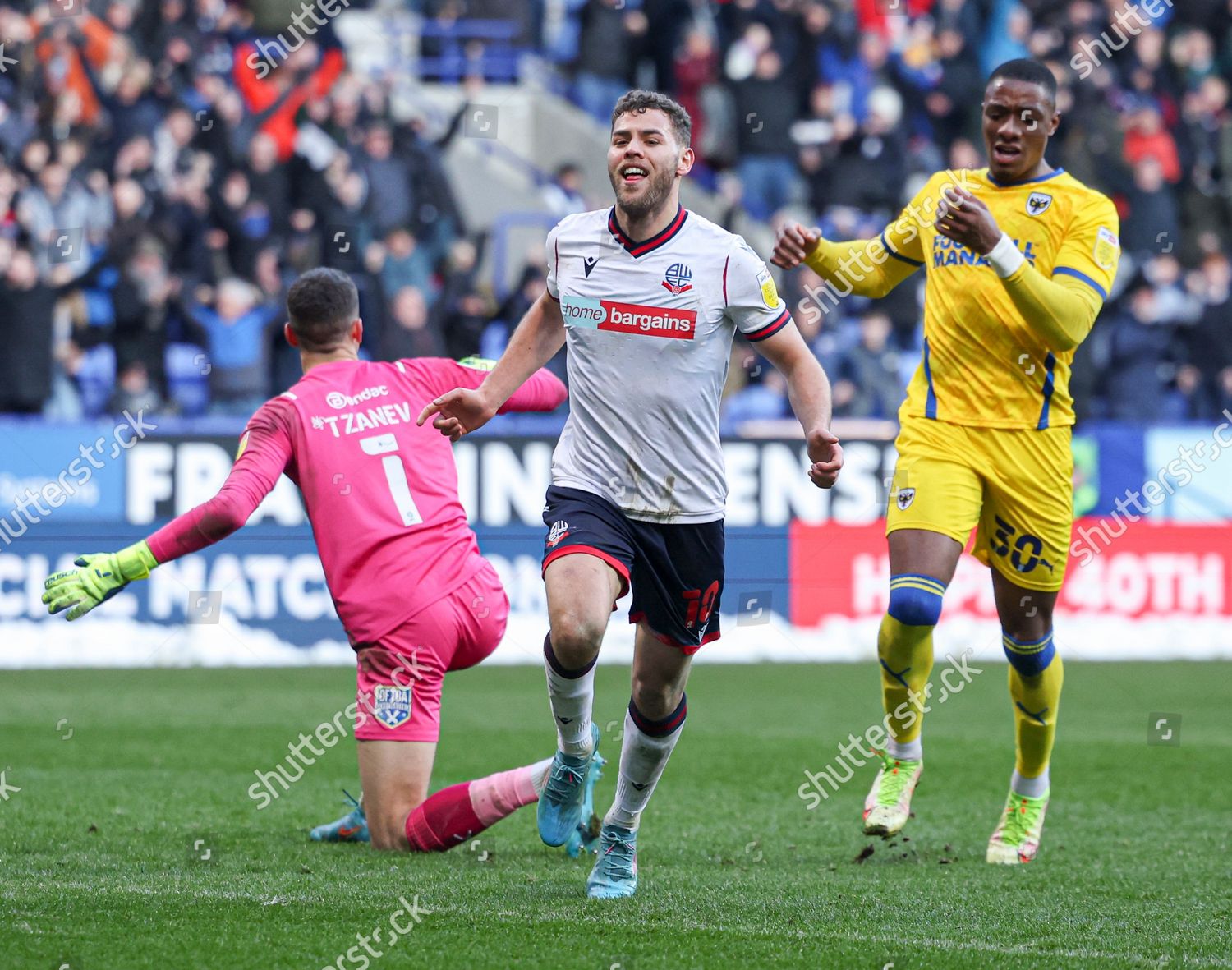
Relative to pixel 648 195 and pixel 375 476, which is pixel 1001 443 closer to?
pixel 648 195

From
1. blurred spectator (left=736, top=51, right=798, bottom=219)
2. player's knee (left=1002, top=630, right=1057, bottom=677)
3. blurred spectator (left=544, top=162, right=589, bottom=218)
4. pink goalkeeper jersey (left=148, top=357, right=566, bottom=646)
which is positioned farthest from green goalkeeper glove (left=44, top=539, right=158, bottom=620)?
blurred spectator (left=736, top=51, right=798, bottom=219)

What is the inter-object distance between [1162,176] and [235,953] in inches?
658

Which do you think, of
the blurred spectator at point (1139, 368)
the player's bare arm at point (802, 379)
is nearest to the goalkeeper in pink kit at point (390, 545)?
the player's bare arm at point (802, 379)

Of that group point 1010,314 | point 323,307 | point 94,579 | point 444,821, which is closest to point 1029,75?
Result: point 1010,314

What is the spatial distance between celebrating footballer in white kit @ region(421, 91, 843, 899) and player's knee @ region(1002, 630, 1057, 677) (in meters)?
1.71

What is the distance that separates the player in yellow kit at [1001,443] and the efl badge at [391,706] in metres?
1.81

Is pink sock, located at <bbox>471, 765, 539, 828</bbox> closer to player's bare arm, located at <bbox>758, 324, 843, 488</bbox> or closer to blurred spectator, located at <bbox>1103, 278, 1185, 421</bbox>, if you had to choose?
player's bare arm, located at <bbox>758, 324, 843, 488</bbox>

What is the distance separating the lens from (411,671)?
6.62m

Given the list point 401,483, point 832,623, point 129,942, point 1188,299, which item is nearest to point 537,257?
point 832,623

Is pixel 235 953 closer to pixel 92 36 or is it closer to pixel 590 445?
pixel 590 445

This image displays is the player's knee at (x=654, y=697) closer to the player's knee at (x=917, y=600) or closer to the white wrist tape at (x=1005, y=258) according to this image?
the player's knee at (x=917, y=600)

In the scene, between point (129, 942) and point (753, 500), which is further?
point (753, 500)

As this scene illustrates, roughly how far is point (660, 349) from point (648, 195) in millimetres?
509

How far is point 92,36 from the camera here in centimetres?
1684
